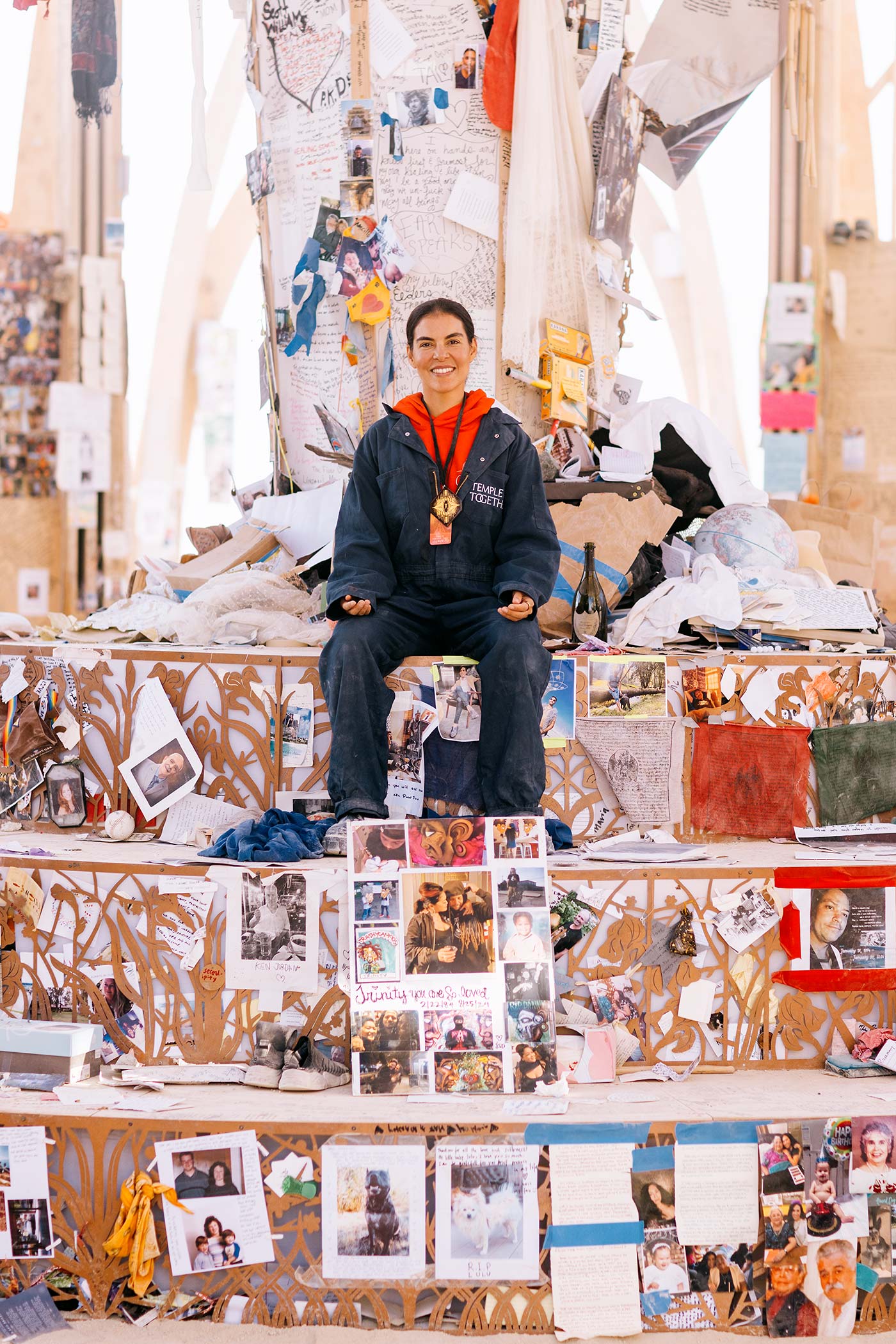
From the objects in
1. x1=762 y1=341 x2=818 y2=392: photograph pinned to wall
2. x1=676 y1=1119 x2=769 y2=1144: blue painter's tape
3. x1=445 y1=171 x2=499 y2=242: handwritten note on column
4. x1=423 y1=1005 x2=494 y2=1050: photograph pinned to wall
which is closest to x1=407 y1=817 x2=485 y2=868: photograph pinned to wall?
x1=423 y1=1005 x2=494 y2=1050: photograph pinned to wall

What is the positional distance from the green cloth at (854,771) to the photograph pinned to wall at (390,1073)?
1.24 meters

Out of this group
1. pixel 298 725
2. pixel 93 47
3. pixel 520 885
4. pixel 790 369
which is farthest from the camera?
pixel 790 369

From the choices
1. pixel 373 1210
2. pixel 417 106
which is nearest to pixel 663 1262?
pixel 373 1210

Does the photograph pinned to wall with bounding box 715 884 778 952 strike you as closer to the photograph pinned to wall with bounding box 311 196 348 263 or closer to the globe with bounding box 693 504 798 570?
the globe with bounding box 693 504 798 570

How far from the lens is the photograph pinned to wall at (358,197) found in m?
3.79

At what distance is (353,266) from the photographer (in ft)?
12.6

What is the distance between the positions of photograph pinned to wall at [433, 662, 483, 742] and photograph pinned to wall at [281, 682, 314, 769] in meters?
0.31

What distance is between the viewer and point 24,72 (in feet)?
24.4

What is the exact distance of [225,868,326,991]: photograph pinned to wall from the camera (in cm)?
233

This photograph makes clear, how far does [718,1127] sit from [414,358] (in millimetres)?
1760

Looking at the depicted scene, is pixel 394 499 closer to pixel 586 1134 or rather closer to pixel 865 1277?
pixel 586 1134

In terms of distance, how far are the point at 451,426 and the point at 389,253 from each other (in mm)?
1115

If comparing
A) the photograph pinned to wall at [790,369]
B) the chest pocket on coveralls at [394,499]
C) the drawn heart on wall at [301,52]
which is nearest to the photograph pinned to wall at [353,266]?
the drawn heart on wall at [301,52]

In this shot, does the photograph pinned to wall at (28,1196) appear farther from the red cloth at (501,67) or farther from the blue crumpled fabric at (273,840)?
the red cloth at (501,67)
